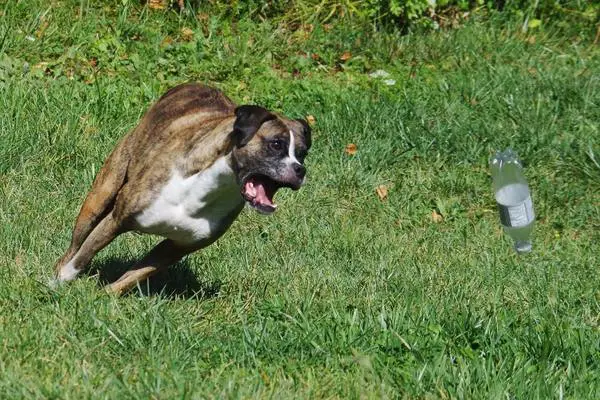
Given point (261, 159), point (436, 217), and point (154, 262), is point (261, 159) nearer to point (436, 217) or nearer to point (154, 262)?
point (154, 262)

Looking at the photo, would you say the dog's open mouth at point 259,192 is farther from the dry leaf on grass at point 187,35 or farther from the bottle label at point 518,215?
the dry leaf on grass at point 187,35

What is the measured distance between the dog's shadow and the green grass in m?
0.02

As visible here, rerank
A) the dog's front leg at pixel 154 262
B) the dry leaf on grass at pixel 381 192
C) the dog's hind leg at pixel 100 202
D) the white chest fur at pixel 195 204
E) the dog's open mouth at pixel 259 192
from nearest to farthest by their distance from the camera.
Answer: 1. the dog's open mouth at pixel 259 192
2. the white chest fur at pixel 195 204
3. the dog's front leg at pixel 154 262
4. the dog's hind leg at pixel 100 202
5. the dry leaf on grass at pixel 381 192

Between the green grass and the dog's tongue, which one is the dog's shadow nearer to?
the green grass

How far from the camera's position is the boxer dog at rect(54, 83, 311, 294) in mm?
6289

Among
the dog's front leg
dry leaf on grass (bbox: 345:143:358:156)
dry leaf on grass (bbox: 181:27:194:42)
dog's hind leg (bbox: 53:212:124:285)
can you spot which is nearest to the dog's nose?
the dog's front leg

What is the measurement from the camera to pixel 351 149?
9445mm

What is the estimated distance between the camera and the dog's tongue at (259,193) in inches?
245

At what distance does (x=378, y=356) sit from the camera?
560 cm

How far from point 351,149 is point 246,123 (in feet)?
10.6

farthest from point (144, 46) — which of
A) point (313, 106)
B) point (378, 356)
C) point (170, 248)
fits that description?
Result: point (378, 356)

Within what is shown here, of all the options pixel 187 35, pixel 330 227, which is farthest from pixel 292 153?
pixel 187 35

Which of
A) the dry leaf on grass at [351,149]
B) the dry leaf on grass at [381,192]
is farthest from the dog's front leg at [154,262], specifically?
the dry leaf on grass at [351,149]

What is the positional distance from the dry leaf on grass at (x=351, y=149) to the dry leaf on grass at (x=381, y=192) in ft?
1.39
